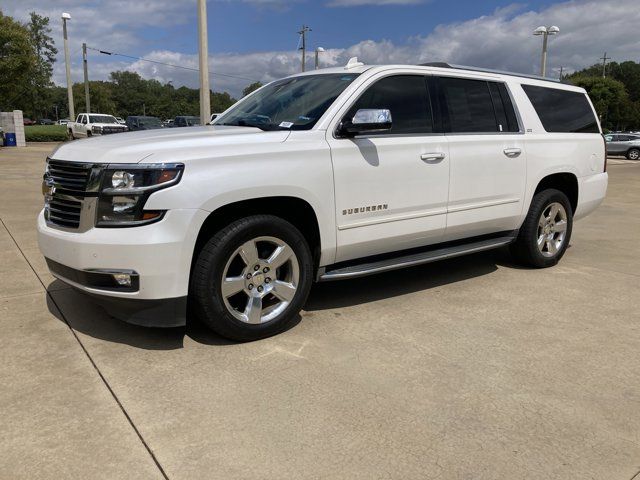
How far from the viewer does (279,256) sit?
3721 mm

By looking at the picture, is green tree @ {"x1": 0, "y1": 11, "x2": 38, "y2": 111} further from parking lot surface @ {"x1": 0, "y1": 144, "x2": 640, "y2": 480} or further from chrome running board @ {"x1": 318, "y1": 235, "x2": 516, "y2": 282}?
chrome running board @ {"x1": 318, "y1": 235, "x2": 516, "y2": 282}

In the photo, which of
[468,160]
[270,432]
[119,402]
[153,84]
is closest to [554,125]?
[468,160]

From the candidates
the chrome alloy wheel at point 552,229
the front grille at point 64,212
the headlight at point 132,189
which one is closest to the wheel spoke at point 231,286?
the headlight at point 132,189

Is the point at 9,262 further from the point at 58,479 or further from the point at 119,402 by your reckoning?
the point at 58,479

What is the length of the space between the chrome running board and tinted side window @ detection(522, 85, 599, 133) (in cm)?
130

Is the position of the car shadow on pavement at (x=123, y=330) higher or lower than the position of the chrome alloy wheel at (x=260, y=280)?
lower

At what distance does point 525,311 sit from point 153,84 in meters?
152

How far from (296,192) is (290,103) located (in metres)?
1.06

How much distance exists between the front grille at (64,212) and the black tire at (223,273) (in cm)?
80

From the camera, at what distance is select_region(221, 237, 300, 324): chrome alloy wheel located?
11.8ft

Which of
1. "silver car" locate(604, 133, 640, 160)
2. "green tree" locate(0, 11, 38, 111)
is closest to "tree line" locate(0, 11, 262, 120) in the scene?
"green tree" locate(0, 11, 38, 111)

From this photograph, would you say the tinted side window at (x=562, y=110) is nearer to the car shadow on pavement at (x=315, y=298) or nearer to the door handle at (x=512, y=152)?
the door handle at (x=512, y=152)

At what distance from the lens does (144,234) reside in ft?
10.5

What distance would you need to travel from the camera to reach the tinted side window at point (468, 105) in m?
4.69
